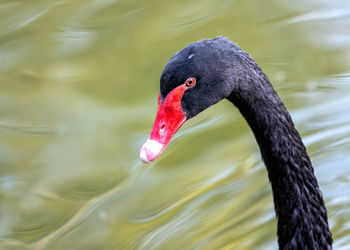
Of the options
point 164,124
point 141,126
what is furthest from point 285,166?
point 141,126

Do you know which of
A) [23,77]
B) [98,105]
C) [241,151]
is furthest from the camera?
[23,77]

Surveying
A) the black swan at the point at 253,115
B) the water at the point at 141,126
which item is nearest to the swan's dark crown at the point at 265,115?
the black swan at the point at 253,115

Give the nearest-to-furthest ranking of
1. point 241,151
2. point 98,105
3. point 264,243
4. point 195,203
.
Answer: point 264,243 → point 195,203 → point 241,151 → point 98,105

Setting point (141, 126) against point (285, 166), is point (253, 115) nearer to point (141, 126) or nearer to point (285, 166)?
point (285, 166)

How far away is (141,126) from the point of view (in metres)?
5.00

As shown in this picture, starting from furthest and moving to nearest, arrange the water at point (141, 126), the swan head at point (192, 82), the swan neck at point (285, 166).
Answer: the water at point (141, 126)
the swan neck at point (285, 166)
the swan head at point (192, 82)

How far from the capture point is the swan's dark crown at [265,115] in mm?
3141

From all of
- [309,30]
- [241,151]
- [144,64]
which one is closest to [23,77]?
[144,64]

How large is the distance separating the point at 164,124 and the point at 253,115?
428 mm

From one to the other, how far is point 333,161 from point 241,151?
0.62m

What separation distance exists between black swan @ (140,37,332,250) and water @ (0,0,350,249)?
61 centimetres

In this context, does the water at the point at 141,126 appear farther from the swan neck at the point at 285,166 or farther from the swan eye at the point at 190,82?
the swan eye at the point at 190,82

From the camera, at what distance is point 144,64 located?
551 cm

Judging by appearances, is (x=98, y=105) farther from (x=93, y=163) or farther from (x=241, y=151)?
(x=241, y=151)
